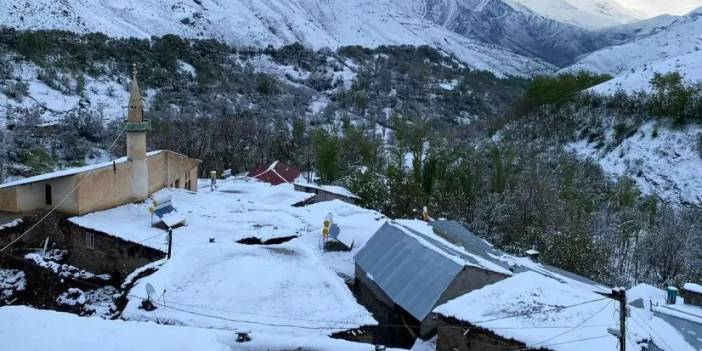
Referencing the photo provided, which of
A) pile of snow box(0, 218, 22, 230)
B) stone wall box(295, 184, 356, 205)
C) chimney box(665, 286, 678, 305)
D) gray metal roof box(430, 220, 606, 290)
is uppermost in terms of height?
chimney box(665, 286, 678, 305)

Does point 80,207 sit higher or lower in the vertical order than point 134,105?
lower

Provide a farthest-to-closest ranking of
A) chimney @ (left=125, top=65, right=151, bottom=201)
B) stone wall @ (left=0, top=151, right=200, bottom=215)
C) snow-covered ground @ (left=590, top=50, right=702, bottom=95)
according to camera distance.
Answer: snow-covered ground @ (left=590, top=50, right=702, bottom=95)
chimney @ (left=125, top=65, right=151, bottom=201)
stone wall @ (left=0, top=151, right=200, bottom=215)

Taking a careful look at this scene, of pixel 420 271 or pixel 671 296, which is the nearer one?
pixel 671 296

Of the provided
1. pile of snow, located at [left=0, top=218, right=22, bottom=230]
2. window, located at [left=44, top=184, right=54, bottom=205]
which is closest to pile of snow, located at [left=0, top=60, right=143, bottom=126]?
window, located at [left=44, top=184, right=54, bottom=205]

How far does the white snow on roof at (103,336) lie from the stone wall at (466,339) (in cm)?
320

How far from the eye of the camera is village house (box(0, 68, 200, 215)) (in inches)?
690

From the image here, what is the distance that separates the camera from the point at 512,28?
168 m

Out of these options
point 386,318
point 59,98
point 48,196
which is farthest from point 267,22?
point 386,318

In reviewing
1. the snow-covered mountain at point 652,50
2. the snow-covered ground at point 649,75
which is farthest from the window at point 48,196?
the snow-covered mountain at point 652,50

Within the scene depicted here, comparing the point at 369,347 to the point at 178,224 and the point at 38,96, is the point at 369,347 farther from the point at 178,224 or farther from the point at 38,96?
the point at 38,96

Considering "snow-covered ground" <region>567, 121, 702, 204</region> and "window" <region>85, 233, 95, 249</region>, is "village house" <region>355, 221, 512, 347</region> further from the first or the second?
"snow-covered ground" <region>567, 121, 702, 204</region>

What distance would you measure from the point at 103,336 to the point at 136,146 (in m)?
13.0

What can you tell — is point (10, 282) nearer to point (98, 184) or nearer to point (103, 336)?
point (98, 184)

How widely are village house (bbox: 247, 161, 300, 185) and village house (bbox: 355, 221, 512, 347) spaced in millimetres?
15618
